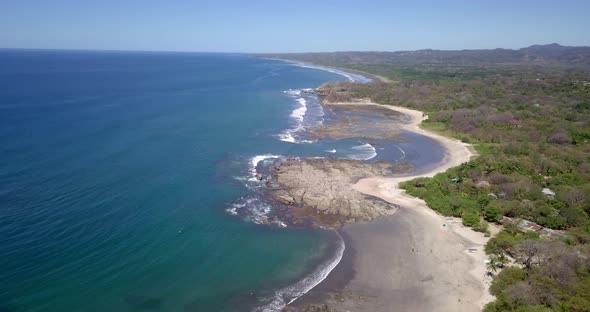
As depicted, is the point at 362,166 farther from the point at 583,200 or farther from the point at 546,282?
the point at 546,282

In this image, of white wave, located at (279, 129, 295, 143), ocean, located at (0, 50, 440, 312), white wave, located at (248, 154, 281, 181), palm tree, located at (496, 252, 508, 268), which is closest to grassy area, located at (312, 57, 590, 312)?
palm tree, located at (496, 252, 508, 268)

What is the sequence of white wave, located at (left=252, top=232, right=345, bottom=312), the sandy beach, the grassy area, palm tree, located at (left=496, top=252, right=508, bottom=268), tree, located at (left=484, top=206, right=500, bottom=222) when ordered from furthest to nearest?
tree, located at (left=484, top=206, right=500, bottom=222) → palm tree, located at (left=496, top=252, right=508, bottom=268) → the sandy beach → white wave, located at (left=252, top=232, right=345, bottom=312) → the grassy area

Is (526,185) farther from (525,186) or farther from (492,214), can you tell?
(492,214)

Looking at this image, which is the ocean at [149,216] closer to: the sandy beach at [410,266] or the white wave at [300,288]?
the white wave at [300,288]

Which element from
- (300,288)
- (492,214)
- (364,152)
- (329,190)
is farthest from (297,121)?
(300,288)

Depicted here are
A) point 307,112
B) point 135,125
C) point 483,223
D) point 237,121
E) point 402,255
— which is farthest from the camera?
point 307,112

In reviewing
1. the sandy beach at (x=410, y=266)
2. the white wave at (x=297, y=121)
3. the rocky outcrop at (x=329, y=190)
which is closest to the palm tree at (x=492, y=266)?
the sandy beach at (x=410, y=266)

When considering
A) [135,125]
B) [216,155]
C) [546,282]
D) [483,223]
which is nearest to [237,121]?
[135,125]

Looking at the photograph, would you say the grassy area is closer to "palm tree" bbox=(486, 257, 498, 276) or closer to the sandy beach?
"palm tree" bbox=(486, 257, 498, 276)
